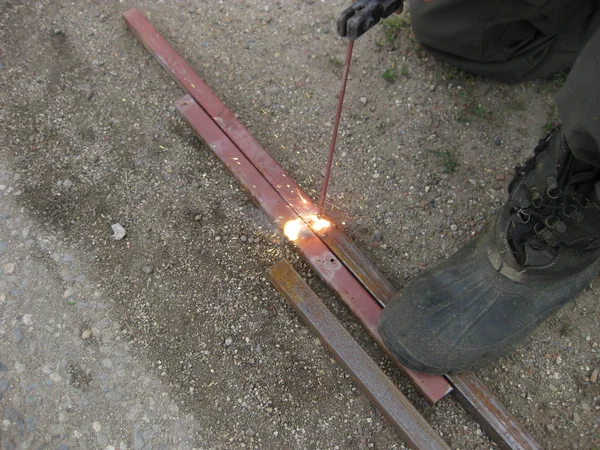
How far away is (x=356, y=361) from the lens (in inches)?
70.0

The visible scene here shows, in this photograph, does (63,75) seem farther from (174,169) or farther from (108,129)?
(174,169)

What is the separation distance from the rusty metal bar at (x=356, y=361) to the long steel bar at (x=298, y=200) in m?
0.11

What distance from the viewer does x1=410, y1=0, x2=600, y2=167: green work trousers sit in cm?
198

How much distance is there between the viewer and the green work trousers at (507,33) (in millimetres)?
1982

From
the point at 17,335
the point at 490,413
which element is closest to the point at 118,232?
the point at 17,335

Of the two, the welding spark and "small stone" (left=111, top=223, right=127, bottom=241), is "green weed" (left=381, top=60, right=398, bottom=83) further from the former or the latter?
"small stone" (left=111, top=223, right=127, bottom=241)

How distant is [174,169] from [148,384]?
0.87 metres

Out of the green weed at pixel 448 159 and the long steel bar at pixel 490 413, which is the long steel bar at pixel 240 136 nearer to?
the long steel bar at pixel 490 413

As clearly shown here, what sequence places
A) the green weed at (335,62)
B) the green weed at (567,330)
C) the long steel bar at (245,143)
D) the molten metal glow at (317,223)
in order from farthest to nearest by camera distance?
the green weed at (335,62) → the molten metal glow at (317,223) → the green weed at (567,330) → the long steel bar at (245,143)

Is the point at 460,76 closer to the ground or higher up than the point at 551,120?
higher up

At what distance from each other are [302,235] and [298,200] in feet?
0.50

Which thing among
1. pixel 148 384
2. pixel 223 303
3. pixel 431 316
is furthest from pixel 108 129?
pixel 431 316

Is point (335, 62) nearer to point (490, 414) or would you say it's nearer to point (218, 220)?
point (218, 220)

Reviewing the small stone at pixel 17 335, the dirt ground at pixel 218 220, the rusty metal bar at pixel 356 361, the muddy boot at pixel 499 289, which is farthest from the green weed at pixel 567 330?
the small stone at pixel 17 335
